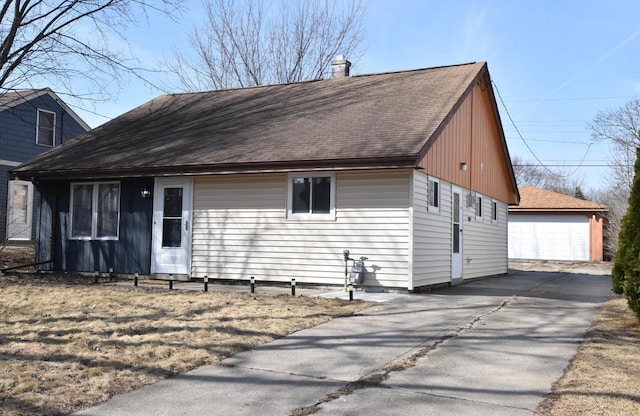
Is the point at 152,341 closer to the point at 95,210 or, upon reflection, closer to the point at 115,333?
the point at 115,333

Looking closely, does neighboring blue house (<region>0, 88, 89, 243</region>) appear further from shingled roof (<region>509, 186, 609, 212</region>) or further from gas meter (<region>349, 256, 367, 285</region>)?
shingled roof (<region>509, 186, 609, 212</region>)

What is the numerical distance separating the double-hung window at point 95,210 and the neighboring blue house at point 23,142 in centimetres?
846

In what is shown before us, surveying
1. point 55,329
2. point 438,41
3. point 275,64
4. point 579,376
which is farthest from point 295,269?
point 275,64

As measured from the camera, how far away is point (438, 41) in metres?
17.5

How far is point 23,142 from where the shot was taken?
893 inches

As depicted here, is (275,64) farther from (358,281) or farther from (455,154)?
(358,281)

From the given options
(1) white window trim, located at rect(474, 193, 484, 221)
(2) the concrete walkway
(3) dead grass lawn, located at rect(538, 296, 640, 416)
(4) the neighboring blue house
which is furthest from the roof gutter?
(4) the neighboring blue house

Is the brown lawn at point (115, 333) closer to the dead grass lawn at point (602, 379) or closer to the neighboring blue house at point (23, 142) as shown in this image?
the dead grass lawn at point (602, 379)

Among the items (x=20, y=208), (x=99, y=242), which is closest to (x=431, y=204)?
(x=99, y=242)

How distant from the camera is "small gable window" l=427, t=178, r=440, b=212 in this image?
11742 mm

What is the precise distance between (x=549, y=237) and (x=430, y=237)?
61.7ft

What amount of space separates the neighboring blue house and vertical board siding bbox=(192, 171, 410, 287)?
39.5ft

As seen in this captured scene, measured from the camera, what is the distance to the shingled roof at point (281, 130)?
10922 millimetres

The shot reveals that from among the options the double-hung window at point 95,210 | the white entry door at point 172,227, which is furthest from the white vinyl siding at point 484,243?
the double-hung window at point 95,210
